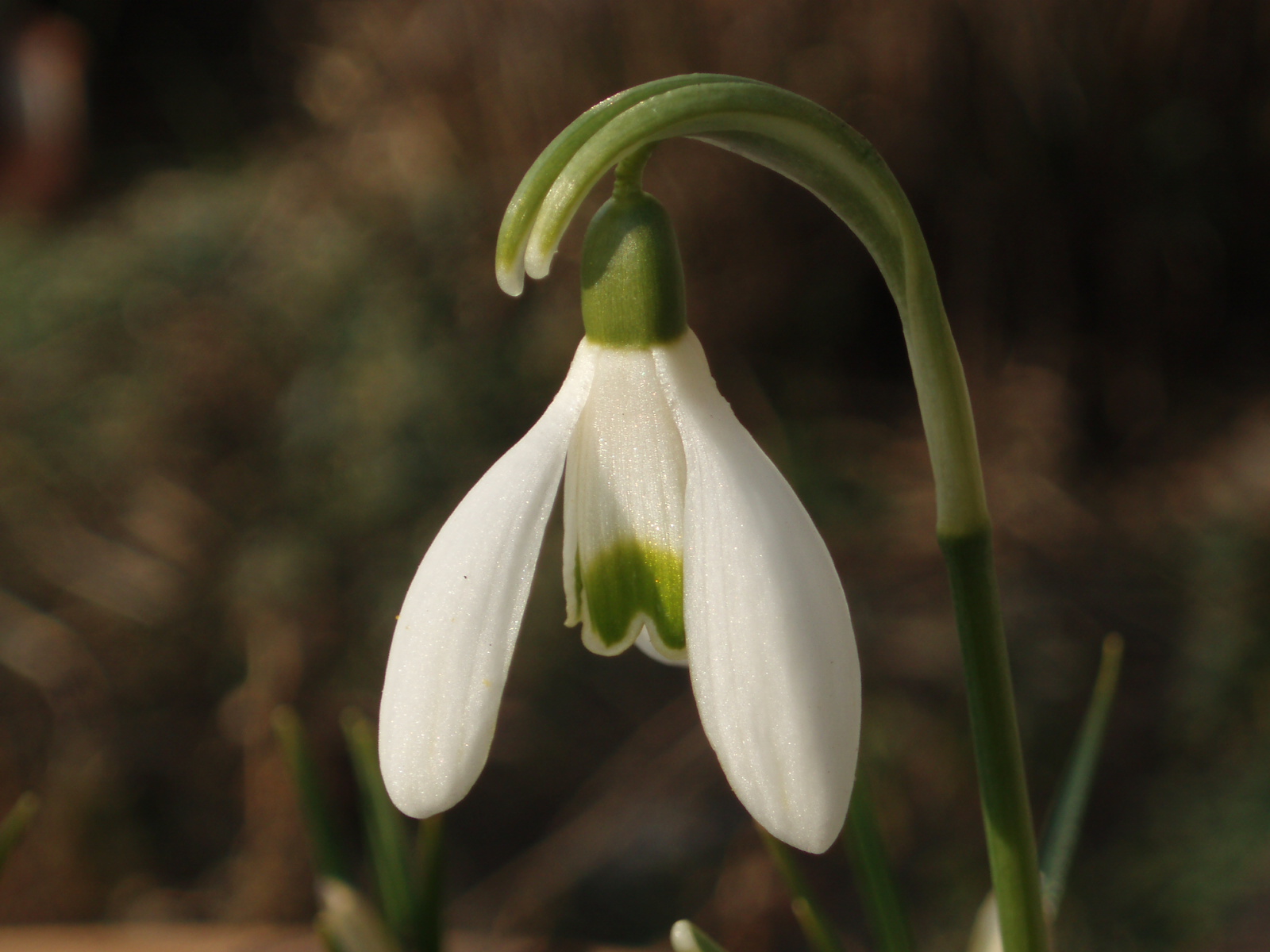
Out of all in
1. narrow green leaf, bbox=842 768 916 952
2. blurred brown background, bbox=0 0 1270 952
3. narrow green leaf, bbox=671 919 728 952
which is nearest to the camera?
narrow green leaf, bbox=671 919 728 952

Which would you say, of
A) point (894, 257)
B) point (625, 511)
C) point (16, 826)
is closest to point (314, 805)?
point (16, 826)

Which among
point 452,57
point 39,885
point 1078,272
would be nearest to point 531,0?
point 452,57

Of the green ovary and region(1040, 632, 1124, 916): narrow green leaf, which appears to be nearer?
the green ovary

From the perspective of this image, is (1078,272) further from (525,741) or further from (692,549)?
(692,549)

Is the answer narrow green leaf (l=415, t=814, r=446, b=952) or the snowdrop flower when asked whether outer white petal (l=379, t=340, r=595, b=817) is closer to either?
the snowdrop flower

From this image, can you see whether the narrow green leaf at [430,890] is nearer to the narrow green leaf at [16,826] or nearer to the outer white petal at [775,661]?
the narrow green leaf at [16,826]

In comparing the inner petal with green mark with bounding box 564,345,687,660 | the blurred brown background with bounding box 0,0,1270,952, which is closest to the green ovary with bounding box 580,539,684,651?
the inner petal with green mark with bounding box 564,345,687,660

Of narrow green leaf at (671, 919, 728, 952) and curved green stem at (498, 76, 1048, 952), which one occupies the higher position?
curved green stem at (498, 76, 1048, 952)
